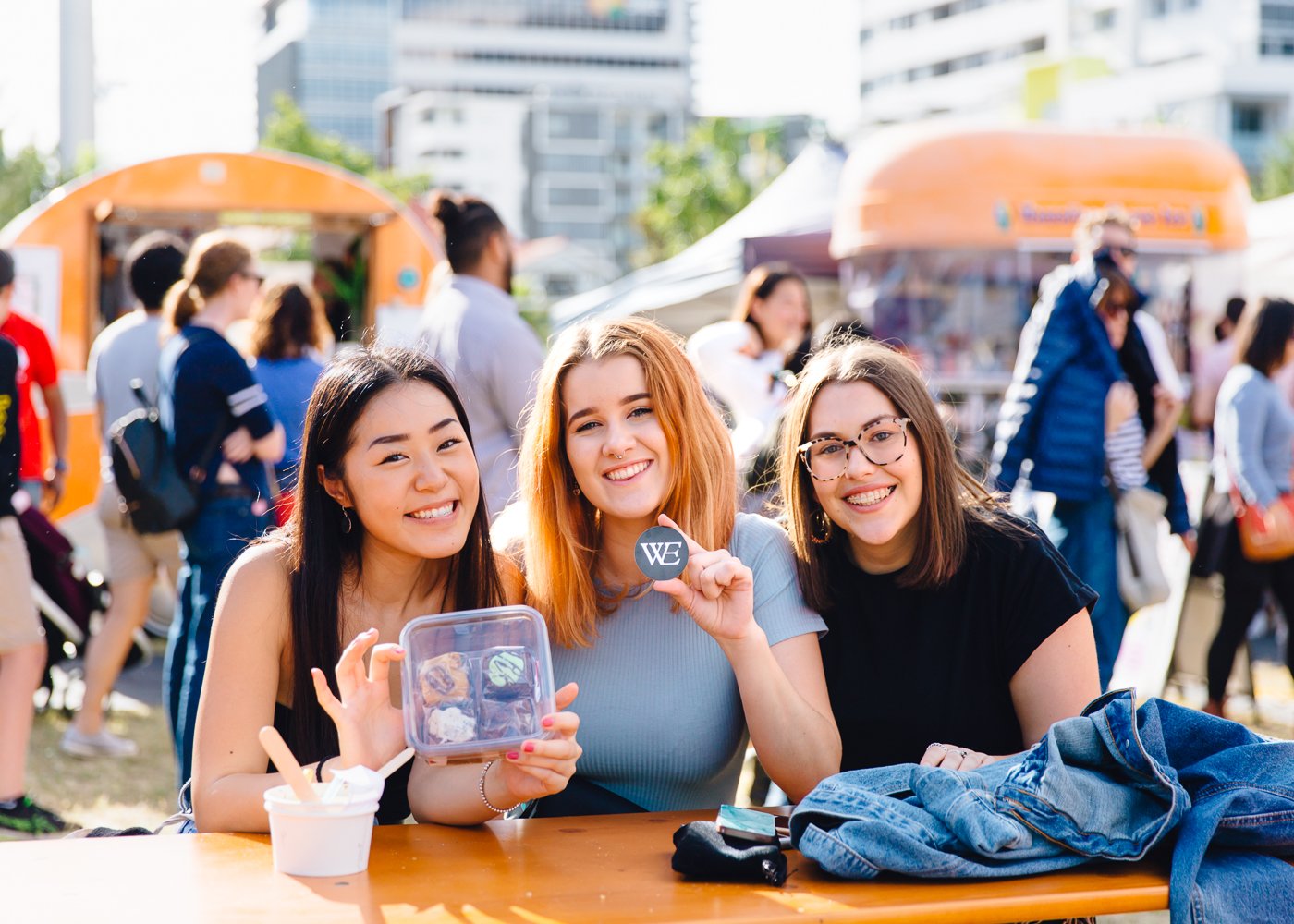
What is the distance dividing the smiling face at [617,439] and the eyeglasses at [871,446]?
28 centimetres

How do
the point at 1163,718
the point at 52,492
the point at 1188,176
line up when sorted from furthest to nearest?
the point at 1188,176 < the point at 52,492 < the point at 1163,718

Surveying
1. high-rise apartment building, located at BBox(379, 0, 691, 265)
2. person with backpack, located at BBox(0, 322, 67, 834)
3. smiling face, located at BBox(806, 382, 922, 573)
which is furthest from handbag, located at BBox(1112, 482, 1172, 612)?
high-rise apartment building, located at BBox(379, 0, 691, 265)

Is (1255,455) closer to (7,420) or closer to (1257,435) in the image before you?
(1257,435)

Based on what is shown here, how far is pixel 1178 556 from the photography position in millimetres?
5934

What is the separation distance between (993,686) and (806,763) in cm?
41

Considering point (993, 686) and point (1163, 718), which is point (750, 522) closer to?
point (993, 686)

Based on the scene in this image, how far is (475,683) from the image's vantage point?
6.24ft

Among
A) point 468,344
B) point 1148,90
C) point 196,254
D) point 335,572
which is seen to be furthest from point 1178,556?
point 1148,90

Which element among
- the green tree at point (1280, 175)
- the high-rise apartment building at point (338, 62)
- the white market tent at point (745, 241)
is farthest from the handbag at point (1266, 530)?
the high-rise apartment building at point (338, 62)

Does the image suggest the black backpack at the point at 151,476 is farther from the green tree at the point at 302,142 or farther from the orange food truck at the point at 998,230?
the green tree at the point at 302,142

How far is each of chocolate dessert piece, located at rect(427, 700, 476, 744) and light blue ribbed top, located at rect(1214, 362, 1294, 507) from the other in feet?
14.4

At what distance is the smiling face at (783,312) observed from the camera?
5.29 metres

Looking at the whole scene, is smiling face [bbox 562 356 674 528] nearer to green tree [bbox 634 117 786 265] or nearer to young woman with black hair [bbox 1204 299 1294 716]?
young woman with black hair [bbox 1204 299 1294 716]

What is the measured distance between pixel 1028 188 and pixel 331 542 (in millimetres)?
8245
